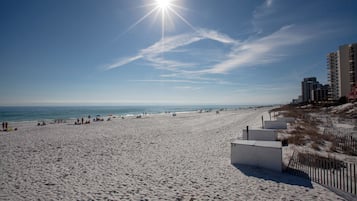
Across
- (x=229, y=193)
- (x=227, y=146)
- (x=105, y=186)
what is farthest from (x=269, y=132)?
(x=105, y=186)

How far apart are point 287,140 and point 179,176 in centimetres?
770

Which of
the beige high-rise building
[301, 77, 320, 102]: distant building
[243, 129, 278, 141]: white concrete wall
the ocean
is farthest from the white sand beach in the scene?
[301, 77, 320, 102]: distant building

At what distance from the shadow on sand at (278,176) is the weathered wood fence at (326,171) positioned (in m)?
0.23

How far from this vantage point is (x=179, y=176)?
6043 mm

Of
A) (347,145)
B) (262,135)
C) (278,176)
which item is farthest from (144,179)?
(347,145)

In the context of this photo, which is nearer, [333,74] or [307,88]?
[333,74]

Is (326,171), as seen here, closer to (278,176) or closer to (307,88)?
(278,176)

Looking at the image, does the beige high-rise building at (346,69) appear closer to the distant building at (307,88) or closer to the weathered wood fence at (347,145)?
the distant building at (307,88)

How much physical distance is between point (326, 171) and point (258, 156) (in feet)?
7.14

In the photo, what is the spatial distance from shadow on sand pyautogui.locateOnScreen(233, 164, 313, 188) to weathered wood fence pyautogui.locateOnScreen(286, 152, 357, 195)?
234 millimetres

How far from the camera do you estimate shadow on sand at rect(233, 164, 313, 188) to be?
209 inches

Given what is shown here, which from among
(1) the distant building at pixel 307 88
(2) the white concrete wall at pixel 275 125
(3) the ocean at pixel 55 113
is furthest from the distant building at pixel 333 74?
(2) the white concrete wall at pixel 275 125

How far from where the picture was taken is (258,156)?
6605mm

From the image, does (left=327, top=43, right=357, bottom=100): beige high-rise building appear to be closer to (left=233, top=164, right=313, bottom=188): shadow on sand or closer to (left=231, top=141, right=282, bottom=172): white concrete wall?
(left=231, top=141, right=282, bottom=172): white concrete wall
